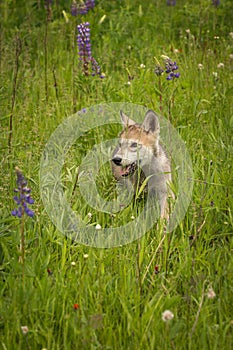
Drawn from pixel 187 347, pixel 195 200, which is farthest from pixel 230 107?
pixel 187 347

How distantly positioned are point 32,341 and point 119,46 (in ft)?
14.7

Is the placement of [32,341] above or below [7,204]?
below

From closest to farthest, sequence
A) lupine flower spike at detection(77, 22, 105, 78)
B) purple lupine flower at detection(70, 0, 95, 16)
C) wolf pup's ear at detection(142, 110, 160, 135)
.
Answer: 1. wolf pup's ear at detection(142, 110, 160, 135)
2. lupine flower spike at detection(77, 22, 105, 78)
3. purple lupine flower at detection(70, 0, 95, 16)

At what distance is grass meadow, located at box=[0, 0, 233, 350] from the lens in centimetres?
266

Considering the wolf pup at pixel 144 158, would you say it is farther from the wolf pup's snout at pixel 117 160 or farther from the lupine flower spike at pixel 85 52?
the lupine flower spike at pixel 85 52

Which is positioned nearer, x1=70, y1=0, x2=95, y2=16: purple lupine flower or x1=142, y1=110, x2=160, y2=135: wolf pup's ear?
x1=142, y1=110, x2=160, y2=135: wolf pup's ear

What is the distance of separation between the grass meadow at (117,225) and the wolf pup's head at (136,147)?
0.55ft

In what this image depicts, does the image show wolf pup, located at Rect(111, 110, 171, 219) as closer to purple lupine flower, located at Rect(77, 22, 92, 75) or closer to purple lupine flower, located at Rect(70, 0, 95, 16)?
purple lupine flower, located at Rect(77, 22, 92, 75)

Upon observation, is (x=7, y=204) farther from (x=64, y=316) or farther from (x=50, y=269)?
(x=64, y=316)

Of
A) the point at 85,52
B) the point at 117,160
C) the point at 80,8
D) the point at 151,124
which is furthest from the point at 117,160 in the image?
the point at 80,8

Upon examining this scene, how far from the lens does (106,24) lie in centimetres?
684

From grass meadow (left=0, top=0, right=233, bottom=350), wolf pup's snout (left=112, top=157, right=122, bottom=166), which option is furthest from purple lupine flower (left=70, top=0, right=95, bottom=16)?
wolf pup's snout (left=112, top=157, right=122, bottom=166)

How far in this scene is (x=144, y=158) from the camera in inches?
169

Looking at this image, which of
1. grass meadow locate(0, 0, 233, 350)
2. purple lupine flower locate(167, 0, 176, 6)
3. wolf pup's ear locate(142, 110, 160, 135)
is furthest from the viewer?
purple lupine flower locate(167, 0, 176, 6)
